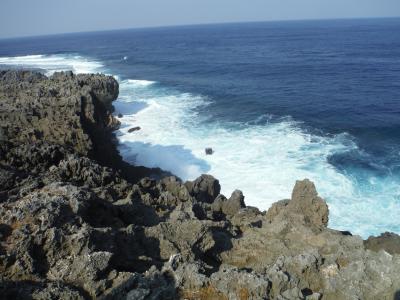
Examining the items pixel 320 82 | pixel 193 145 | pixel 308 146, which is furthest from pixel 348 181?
pixel 320 82

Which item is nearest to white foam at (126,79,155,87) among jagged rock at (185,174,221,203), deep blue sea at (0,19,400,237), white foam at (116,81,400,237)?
deep blue sea at (0,19,400,237)

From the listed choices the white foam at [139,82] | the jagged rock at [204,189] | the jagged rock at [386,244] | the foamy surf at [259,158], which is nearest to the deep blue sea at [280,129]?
the foamy surf at [259,158]

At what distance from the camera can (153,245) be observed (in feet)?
53.4

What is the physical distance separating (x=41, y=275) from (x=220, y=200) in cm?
1582

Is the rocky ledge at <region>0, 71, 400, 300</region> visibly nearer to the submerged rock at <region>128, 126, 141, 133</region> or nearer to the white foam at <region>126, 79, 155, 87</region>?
the submerged rock at <region>128, 126, 141, 133</region>

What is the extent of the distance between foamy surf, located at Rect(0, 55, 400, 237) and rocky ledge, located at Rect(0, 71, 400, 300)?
9454 millimetres

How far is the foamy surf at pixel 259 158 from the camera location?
31.9 meters

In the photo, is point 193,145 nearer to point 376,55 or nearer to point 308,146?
point 308,146

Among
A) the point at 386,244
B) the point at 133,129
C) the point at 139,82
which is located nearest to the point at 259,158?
the point at 133,129

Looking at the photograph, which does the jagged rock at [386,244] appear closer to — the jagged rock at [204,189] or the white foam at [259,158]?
the white foam at [259,158]

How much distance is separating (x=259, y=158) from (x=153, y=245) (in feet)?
88.8

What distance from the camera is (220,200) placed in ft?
88.9

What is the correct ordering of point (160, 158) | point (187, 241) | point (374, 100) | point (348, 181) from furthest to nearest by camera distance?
point (374, 100) < point (160, 158) < point (348, 181) < point (187, 241)

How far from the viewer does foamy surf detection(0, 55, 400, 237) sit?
31891 mm
